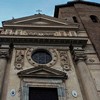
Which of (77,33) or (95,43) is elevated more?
(77,33)

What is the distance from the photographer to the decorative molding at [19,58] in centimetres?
1348

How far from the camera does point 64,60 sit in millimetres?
14164

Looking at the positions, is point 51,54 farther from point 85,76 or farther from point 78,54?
point 85,76

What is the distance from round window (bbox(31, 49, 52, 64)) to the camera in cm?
1409

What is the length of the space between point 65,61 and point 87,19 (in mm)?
7843

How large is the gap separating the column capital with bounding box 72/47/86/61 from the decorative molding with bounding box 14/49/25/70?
3.32m

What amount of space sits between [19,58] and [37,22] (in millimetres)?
4743

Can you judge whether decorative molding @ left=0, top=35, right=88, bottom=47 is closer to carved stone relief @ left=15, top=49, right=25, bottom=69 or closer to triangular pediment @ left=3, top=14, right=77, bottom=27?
carved stone relief @ left=15, top=49, right=25, bottom=69

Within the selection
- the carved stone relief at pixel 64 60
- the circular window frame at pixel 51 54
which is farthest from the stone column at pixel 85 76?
the circular window frame at pixel 51 54

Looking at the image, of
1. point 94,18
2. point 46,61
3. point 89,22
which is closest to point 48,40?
point 46,61

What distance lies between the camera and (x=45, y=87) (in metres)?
12.2

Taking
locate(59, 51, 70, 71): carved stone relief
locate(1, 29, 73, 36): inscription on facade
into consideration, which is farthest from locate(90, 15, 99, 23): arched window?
locate(59, 51, 70, 71): carved stone relief

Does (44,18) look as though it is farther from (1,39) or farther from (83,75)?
(83,75)

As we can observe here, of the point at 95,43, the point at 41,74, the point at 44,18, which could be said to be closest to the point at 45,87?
the point at 41,74
